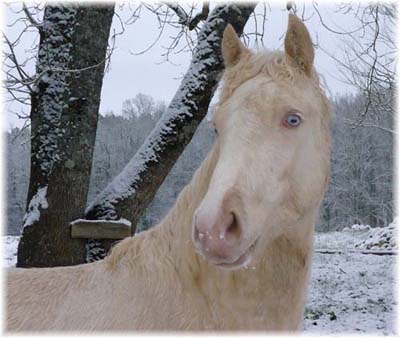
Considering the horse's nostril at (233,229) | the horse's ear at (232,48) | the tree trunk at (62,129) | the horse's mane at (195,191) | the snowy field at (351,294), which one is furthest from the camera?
the snowy field at (351,294)

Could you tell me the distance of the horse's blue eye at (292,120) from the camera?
7.84 ft

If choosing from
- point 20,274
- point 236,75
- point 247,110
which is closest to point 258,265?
point 247,110

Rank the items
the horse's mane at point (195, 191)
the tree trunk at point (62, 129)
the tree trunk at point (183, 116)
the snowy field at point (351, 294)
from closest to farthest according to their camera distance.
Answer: the horse's mane at point (195, 191)
the tree trunk at point (62, 129)
the tree trunk at point (183, 116)
the snowy field at point (351, 294)

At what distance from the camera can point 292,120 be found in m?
2.41

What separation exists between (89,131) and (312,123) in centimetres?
319

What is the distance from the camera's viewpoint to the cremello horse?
91.1 inches

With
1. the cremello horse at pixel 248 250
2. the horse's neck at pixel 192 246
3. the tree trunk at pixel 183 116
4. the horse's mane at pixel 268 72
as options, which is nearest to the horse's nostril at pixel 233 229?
the cremello horse at pixel 248 250

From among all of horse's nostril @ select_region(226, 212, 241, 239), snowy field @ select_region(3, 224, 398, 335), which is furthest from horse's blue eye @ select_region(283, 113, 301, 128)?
snowy field @ select_region(3, 224, 398, 335)

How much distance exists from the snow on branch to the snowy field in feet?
6.83

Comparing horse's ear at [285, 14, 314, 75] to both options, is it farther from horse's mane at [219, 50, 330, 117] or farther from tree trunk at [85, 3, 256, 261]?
tree trunk at [85, 3, 256, 261]

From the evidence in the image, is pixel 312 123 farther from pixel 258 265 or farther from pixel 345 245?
pixel 345 245

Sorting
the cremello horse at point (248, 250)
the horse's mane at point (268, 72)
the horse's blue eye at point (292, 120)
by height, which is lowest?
the cremello horse at point (248, 250)

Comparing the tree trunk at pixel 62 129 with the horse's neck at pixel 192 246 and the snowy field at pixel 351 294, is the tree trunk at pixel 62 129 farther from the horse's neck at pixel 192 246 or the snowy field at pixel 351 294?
the horse's neck at pixel 192 246

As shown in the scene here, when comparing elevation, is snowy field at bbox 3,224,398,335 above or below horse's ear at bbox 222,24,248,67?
below
